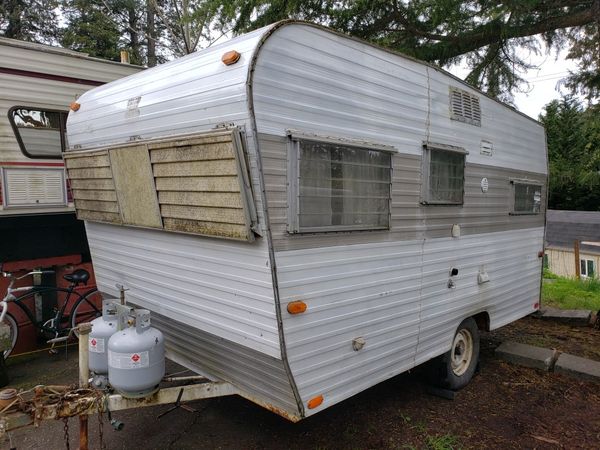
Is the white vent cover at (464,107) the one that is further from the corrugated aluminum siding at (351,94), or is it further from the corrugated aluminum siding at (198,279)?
the corrugated aluminum siding at (198,279)

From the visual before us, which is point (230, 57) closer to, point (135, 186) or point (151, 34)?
point (135, 186)

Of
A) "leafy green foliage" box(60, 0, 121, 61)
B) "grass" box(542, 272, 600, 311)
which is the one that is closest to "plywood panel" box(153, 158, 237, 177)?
"grass" box(542, 272, 600, 311)

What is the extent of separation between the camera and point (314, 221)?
289 cm

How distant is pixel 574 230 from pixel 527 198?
74.7 ft

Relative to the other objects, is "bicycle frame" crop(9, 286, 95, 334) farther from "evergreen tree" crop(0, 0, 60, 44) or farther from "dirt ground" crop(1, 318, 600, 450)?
"evergreen tree" crop(0, 0, 60, 44)

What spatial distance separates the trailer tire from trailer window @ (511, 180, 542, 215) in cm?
154

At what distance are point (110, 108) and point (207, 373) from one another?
2330 millimetres

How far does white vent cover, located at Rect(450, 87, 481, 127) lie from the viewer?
4.17 m

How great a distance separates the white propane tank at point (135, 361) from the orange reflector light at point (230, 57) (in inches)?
68.6

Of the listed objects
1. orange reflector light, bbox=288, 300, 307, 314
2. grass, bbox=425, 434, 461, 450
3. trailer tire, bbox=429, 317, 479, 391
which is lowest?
grass, bbox=425, 434, 461, 450

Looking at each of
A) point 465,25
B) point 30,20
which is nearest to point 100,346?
point 465,25

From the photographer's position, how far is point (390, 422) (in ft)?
13.3

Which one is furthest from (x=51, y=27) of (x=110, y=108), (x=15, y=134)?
(x=110, y=108)

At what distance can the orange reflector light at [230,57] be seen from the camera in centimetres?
262
